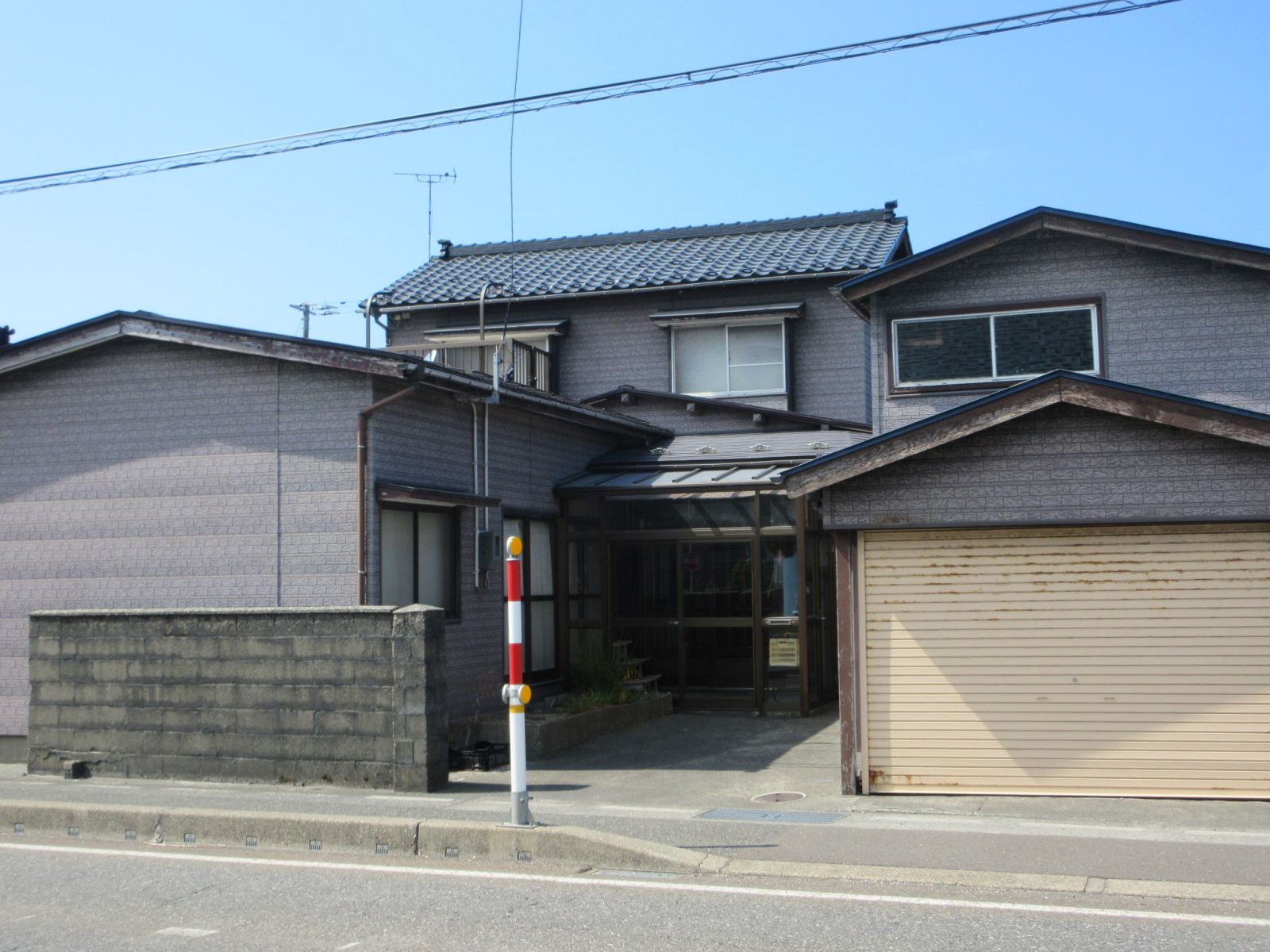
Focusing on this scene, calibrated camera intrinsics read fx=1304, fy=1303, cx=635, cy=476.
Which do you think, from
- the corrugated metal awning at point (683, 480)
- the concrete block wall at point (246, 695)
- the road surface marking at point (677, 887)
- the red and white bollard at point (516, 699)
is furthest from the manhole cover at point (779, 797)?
the corrugated metal awning at point (683, 480)

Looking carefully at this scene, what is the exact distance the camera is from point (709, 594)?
17.4 m

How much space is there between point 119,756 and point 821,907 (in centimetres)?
789

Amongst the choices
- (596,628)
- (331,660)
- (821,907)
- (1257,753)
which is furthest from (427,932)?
(596,628)

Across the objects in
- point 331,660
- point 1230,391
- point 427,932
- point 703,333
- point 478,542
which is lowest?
point 427,932

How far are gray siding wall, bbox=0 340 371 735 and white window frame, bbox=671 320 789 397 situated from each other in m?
10.4

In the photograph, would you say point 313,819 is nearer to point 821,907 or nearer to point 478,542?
point 821,907

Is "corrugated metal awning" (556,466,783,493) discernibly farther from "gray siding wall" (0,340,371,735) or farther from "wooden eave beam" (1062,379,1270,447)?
"wooden eave beam" (1062,379,1270,447)

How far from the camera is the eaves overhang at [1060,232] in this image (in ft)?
48.4

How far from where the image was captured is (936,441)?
11000mm

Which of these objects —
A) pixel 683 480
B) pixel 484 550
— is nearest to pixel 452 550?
pixel 484 550

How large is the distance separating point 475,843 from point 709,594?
874 centimetres

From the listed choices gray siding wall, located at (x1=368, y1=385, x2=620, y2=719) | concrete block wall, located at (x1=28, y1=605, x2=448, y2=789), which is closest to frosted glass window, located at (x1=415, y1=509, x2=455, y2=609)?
gray siding wall, located at (x1=368, y1=385, x2=620, y2=719)

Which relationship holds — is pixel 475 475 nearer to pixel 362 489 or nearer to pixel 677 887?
pixel 362 489

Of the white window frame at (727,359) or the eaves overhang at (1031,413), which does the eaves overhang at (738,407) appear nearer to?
the white window frame at (727,359)
